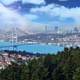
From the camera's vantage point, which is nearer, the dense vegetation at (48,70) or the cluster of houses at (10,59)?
the dense vegetation at (48,70)

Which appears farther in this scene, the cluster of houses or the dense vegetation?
the cluster of houses

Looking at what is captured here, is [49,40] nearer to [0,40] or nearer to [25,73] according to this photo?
[0,40]

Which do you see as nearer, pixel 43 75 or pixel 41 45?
pixel 43 75

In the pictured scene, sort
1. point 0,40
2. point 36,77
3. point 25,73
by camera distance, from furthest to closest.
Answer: point 0,40
point 25,73
point 36,77

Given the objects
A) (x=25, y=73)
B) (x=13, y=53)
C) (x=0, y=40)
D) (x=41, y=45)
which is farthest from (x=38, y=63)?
(x=41, y=45)

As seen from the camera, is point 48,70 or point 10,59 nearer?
point 48,70

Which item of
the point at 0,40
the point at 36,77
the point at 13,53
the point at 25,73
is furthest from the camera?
the point at 0,40

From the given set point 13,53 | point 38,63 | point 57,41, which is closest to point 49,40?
point 57,41
